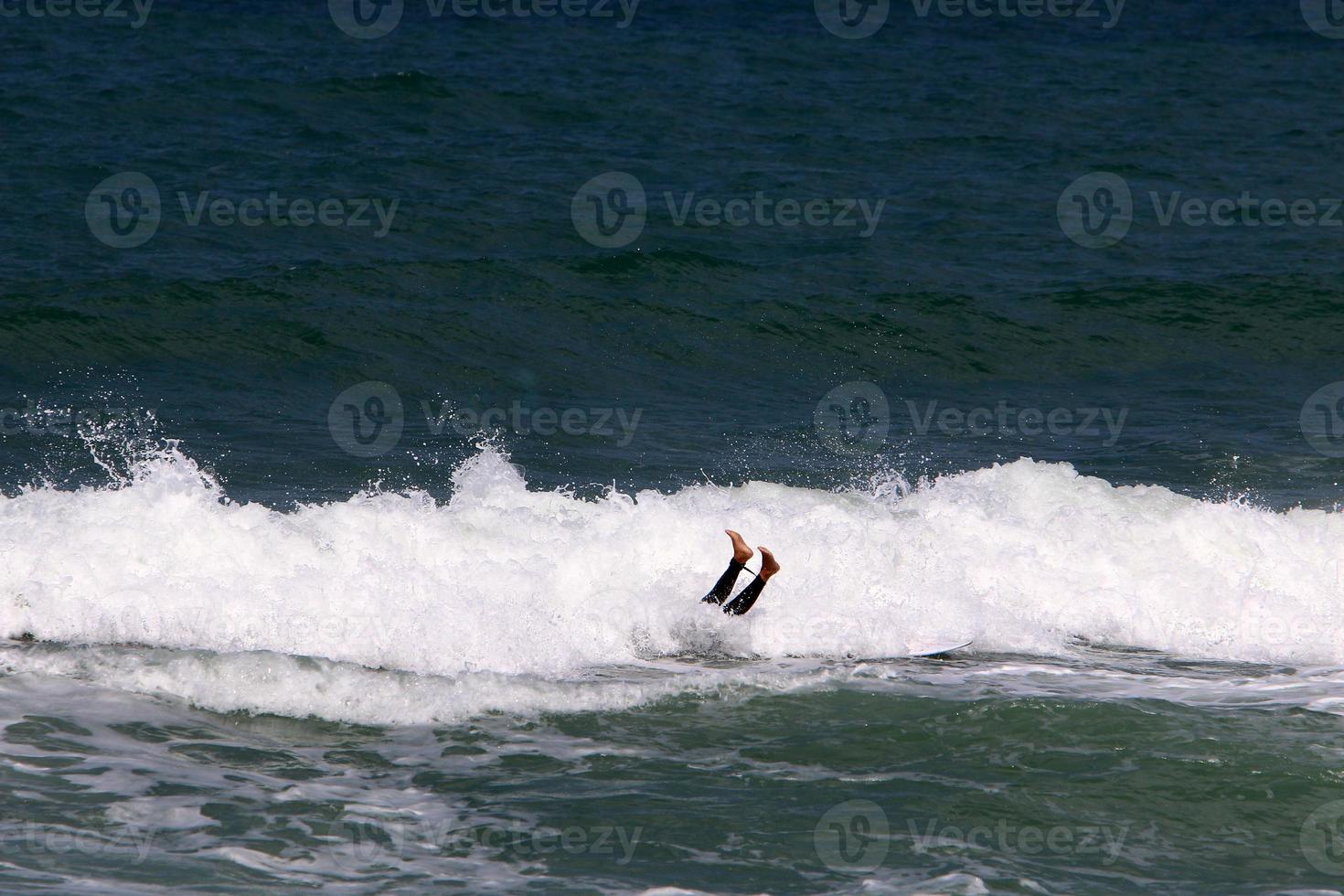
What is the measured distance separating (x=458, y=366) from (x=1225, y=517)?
319 inches

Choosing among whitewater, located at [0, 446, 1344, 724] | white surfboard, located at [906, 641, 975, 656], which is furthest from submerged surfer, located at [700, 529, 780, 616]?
white surfboard, located at [906, 641, 975, 656]

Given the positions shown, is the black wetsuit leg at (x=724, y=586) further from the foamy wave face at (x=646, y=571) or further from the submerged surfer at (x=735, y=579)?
the foamy wave face at (x=646, y=571)

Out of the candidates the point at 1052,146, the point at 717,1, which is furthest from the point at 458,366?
the point at 717,1

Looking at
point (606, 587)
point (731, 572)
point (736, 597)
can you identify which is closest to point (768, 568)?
point (731, 572)

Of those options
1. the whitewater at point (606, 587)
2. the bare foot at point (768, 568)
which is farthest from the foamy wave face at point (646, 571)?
the bare foot at point (768, 568)

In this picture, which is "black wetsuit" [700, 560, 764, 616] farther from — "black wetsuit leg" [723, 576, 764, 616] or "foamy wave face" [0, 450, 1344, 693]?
"foamy wave face" [0, 450, 1344, 693]

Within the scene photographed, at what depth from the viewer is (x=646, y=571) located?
1170 centimetres

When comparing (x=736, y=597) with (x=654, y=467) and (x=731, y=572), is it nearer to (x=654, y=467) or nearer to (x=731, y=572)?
(x=731, y=572)

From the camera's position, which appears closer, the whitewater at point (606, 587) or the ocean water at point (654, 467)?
the ocean water at point (654, 467)

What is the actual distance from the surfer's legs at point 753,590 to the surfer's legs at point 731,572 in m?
0.09

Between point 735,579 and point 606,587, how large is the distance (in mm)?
1423

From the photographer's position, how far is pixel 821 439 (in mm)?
14977

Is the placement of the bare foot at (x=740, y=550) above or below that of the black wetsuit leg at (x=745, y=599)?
above

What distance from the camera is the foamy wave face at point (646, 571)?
34.2 ft
